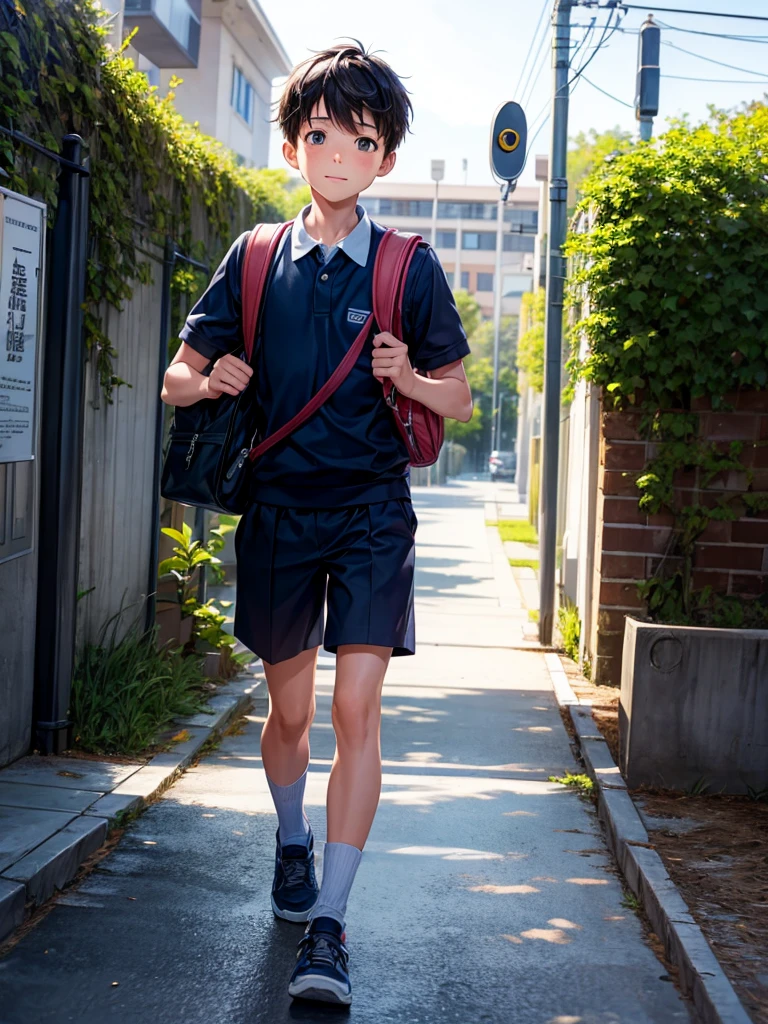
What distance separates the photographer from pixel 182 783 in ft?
17.0

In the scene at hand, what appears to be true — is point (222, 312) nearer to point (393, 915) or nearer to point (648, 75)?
point (393, 915)

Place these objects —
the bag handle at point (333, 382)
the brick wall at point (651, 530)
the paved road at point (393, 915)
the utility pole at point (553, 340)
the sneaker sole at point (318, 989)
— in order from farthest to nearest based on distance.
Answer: the utility pole at point (553, 340)
the brick wall at point (651, 530)
the bag handle at point (333, 382)
the paved road at point (393, 915)
the sneaker sole at point (318, 989)

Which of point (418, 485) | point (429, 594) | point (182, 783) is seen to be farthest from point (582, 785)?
point (418, 485)

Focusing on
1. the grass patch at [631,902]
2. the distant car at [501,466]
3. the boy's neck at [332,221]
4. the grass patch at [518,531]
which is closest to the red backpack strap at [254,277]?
the boy's neck at [332,221]

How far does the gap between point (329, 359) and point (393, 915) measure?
5.47ft

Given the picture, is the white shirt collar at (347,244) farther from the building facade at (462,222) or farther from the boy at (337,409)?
the building facade at (462,222)

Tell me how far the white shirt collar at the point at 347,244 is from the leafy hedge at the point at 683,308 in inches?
142

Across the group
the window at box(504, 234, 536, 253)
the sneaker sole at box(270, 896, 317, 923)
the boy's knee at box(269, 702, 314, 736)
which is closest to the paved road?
the sneaker sole at box(270, 896, 317, 923)

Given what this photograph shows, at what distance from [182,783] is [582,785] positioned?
5.51 feet

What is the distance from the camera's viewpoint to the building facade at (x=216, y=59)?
23.1 metres

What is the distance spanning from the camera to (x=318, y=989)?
3.01 m

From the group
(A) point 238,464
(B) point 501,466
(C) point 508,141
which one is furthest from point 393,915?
(B) point 501,466

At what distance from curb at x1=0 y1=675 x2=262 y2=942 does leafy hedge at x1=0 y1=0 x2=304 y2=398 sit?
1.65m

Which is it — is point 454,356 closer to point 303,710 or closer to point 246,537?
point 246,537
